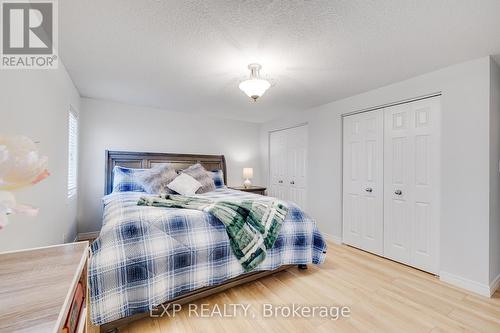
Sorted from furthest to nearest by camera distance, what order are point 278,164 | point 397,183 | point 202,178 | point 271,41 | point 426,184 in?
1. point 278,164
2. point 202,178
3. point 397,183
4. point 426,184
5. point 271,41

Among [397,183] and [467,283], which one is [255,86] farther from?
[467,283]

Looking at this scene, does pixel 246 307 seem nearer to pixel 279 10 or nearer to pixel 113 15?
pixel 279 10

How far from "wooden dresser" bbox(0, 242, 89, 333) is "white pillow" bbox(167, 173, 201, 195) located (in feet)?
7.74

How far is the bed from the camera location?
5.16 feet

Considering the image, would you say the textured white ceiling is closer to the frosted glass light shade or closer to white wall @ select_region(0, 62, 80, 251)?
the frosted glass light shade

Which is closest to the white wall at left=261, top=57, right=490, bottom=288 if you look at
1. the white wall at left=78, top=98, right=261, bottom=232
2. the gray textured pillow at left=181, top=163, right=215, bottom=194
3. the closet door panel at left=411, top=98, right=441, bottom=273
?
the closet door panel at left=411, top=98, right=441, bottom=273

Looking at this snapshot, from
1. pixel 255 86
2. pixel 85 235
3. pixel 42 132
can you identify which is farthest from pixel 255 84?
pixel 85 235

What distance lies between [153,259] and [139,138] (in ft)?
9.46

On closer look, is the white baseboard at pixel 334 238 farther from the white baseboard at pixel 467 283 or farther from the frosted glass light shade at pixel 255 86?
the frosted glass light shade at pixel 255 86

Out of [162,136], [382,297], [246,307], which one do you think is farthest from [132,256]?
[162,136]

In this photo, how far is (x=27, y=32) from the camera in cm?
170

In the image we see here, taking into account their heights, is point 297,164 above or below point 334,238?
above

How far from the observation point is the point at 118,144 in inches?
152

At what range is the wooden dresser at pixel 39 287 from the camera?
1.88ft
